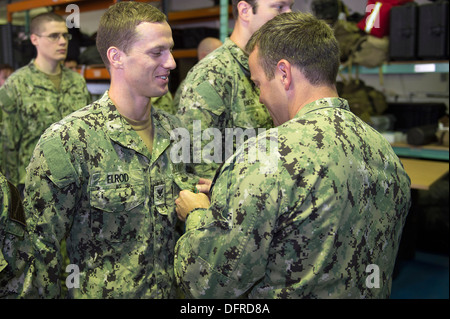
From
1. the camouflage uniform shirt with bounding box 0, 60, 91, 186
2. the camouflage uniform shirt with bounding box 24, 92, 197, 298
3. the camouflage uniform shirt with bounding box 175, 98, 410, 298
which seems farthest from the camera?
the camouflage uniform shirt with bounding box 0, 60, 91, 186

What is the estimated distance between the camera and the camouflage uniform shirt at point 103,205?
1311 millimetres

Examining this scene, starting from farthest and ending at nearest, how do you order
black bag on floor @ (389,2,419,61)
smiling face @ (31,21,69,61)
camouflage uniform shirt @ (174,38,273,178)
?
1. black bag on floor @ (389,2,419,61)
2. smiling face @ (31,21,69,61)
3. camouflage uniform shirt @ (174,38,273,178)

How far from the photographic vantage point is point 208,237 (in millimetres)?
1105

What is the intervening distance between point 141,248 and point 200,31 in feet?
12.2

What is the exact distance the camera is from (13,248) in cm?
119

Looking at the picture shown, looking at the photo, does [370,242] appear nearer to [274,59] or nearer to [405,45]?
[274,59]

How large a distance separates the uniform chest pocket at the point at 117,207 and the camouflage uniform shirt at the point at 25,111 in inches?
77.5

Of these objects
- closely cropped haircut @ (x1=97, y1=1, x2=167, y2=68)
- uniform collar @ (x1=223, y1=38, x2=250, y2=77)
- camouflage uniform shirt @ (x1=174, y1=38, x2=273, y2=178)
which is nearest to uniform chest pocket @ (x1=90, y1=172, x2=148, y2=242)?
closely cropped haircut @ (x1=97, y1=1, x2=167, y2=68)

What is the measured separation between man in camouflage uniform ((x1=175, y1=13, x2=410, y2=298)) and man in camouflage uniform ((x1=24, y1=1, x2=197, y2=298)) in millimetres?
315

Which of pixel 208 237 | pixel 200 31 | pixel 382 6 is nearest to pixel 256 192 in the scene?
pixel 208 237

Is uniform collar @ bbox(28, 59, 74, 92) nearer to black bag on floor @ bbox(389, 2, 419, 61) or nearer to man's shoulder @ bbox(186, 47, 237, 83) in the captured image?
man's shoulder @ bbox(186, 47, 237, 83)

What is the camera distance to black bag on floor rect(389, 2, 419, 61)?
3334 mm

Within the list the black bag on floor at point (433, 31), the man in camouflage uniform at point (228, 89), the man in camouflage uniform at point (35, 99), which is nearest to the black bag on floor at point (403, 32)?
the black bag on floor at point (433, 31)

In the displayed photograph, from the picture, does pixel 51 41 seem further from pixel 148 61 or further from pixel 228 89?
pixel 148 61
